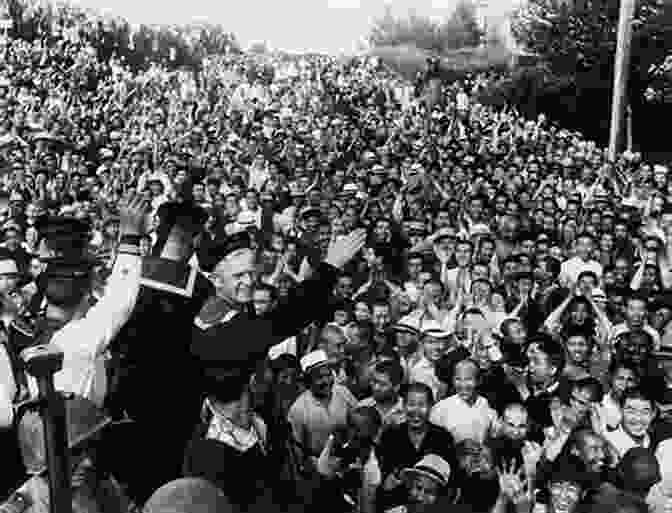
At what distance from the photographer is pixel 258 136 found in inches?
624

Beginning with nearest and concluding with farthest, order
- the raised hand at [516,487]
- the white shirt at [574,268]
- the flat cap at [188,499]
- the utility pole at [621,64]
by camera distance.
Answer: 1. the flat cap at [188,499]
2. the raised hand at [516,487]
3. the white shirt at [574,268]
4. the utility pole at [621,64]

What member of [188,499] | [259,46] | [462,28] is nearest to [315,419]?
[188,499]

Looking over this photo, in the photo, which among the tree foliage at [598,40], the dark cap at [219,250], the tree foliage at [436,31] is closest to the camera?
the dark cap at [219,250]

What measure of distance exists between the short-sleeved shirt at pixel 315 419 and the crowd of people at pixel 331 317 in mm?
12

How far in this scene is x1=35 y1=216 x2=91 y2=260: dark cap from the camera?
3.62 m

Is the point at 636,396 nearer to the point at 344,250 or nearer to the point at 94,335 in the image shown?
the point at 344,250

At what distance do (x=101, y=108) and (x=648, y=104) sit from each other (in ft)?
45.2

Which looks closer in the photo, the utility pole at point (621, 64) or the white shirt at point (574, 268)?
the white shirt at point (574, 268)

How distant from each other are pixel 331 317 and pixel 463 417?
2.01 m

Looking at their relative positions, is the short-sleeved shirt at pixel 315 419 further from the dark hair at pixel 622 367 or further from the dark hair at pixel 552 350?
the dark hair at pixel 622 367

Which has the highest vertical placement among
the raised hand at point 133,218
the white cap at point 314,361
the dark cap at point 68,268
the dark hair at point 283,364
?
the raised hand at point 133,218

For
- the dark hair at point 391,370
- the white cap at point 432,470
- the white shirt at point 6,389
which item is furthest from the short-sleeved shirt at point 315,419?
the white shirt at point 6,389

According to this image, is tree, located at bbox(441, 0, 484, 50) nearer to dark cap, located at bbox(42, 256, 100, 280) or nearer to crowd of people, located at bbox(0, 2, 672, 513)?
crowd of people, located at bbox(0, 2, 672, 513)

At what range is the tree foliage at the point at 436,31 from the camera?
6128cm
